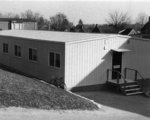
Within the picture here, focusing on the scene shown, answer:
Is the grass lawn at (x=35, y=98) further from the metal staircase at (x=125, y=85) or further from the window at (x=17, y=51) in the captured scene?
the window at (x=17, y=51)

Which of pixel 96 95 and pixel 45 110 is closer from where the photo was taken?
pixel 45 110

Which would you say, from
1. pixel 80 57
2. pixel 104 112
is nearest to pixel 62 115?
pixel 104 112

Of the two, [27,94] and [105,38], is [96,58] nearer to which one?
[105,38]

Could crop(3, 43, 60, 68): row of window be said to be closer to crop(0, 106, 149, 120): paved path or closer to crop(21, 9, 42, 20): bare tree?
crop(0, 106, 149, 120): paved path

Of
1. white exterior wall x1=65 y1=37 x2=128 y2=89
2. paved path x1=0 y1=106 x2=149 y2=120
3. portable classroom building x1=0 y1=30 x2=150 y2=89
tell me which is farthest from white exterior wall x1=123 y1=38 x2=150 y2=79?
paved path x1=0 y1=106 x2=149 y2=120

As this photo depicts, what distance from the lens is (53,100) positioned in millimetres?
12453

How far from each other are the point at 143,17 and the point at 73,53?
102234mm

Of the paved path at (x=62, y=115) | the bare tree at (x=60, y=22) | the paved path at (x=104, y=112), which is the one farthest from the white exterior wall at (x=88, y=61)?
the bare tree at (x=60, y=22)

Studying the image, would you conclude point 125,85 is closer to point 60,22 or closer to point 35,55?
point 35,55

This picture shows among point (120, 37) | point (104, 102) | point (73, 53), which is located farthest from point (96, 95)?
point (120, 37)

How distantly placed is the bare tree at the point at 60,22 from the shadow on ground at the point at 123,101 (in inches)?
2586

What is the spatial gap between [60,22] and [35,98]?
77.9 metres

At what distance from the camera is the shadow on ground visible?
14.0 meters

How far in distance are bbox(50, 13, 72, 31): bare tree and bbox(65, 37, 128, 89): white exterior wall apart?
64.1 metres
